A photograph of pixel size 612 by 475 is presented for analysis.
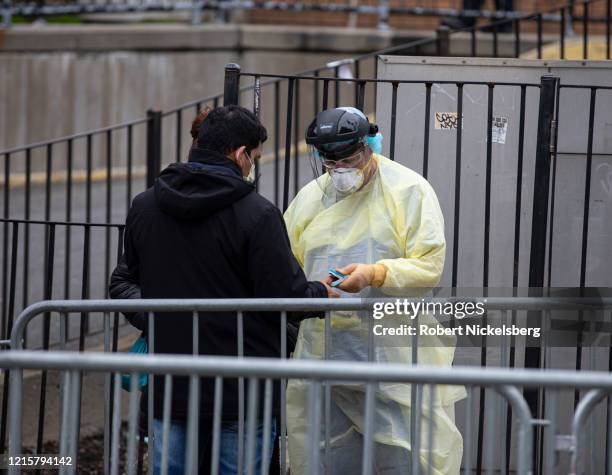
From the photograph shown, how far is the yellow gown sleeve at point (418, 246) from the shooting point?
3.86 metres

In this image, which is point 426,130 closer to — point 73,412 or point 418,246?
→ point 418,246

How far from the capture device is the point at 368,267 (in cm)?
385

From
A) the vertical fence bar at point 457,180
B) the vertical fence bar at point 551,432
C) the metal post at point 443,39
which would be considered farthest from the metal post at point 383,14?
the vertical fence bar at point 551,432

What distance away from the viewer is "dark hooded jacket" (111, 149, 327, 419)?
366 centimetres

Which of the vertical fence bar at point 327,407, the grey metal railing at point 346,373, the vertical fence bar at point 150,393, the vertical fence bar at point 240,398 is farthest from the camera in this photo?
the vertical fence bar at point 327,407

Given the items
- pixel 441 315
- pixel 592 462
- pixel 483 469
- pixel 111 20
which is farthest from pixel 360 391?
pixel 111 20

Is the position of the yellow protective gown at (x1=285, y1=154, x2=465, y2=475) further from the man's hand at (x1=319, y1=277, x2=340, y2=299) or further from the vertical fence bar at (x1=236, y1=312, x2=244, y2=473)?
the vertical fence bar at (x1=236, y1=312, x2=244, y2=473)

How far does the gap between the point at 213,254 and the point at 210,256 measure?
0.6 inches

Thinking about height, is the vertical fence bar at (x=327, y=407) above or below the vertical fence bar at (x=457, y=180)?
below

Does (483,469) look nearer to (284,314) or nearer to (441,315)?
(441,315)

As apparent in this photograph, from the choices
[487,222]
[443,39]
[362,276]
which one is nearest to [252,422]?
[362,276]

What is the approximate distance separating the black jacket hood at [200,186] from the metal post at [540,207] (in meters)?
1.24

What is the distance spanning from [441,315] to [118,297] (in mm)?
1168

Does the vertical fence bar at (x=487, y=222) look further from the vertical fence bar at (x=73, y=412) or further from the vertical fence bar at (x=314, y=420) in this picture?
the vertical fence bar at (x=73, y=412)
